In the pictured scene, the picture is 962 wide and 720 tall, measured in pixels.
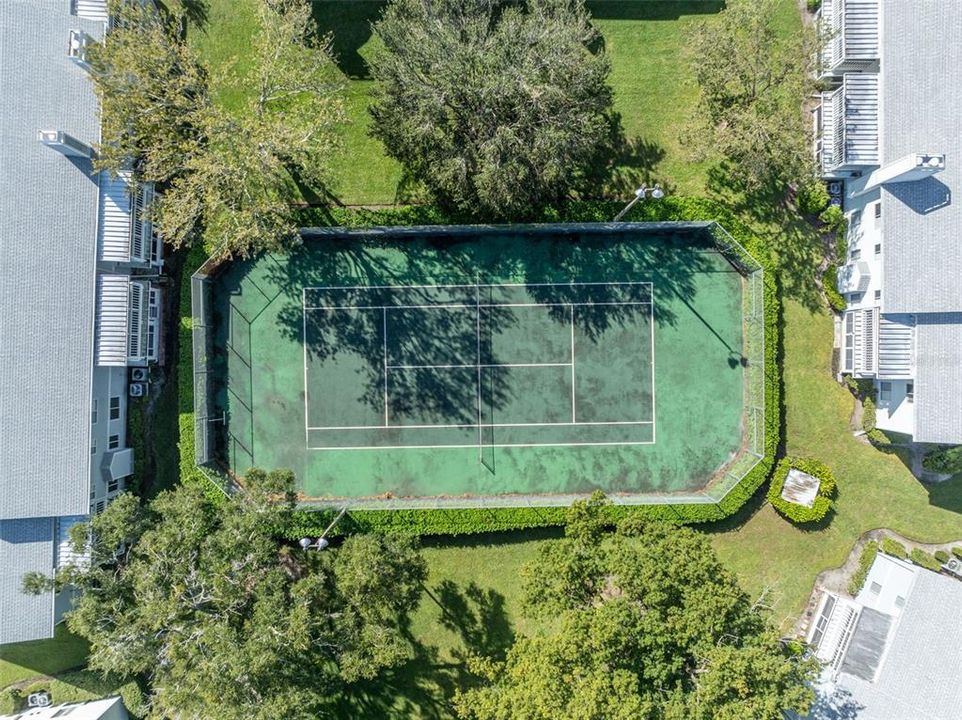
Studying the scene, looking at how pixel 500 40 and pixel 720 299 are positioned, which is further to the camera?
pixel 720 299

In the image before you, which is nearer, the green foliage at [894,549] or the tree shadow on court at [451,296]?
the green foliage at [894,549]

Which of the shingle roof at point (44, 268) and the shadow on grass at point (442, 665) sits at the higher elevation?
the shingle roof at point (44, 268)

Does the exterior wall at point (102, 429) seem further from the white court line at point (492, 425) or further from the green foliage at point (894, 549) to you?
the green foliage at point (894, 549)

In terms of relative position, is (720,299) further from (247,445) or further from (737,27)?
(247,445)

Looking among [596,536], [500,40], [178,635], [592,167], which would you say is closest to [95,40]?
[500,40]

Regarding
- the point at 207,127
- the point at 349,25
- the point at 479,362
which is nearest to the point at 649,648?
the point at 479,362

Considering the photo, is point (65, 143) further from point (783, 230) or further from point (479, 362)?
point (783, 230)

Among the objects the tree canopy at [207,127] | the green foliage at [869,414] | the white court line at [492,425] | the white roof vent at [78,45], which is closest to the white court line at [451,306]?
the tree canopy at [207,127]
